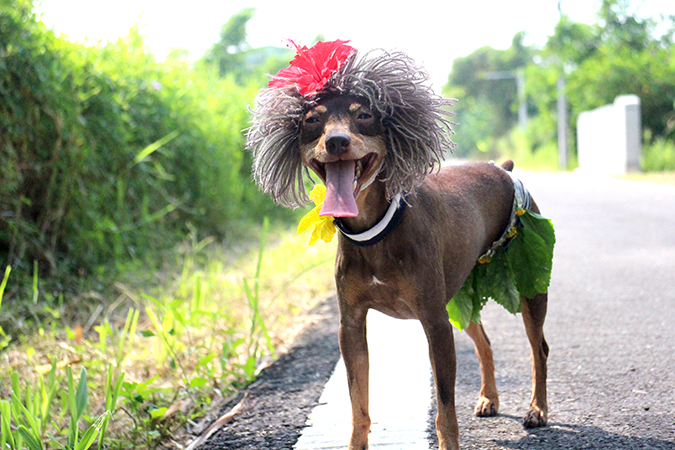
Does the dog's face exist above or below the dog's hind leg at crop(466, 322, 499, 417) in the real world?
above

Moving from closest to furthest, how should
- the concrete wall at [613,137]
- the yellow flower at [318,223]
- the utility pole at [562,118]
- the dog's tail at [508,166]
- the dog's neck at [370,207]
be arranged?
1. the dog's neck at [370,207]
2. the yellow flower at [318,223]
3. the dog's tail at [508,166]
4. the concrete wall at [613,137]
5. the utility pole at [562,118]

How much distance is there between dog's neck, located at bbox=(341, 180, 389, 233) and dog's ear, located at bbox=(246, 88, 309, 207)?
287 millimetres

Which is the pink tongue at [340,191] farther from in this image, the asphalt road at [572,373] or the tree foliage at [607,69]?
the tree foliage at [607,69]

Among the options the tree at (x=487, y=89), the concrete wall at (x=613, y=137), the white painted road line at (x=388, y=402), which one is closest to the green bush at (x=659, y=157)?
the concrete wall at (x=613, y=137)

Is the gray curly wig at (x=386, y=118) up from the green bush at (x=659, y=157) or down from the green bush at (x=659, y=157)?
up

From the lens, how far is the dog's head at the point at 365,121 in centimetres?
265

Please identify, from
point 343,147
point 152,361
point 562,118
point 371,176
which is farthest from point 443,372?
point 562,118

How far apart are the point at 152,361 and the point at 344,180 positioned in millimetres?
2345

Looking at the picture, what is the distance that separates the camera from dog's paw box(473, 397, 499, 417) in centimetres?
330

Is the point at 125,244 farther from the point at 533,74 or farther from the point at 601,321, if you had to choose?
the point at 533,74

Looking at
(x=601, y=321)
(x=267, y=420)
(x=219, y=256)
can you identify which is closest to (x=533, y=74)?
(x=219, y=256)

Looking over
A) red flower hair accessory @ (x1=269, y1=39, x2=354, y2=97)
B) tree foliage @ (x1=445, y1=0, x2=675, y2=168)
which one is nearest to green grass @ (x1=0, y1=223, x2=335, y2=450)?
red flower hair accessory @ (x1=269, y1=39, x2=354, y2=97)

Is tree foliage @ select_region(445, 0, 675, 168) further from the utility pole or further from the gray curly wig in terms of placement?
the gray curly wig

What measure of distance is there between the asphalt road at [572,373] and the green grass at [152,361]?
10.4 inches
